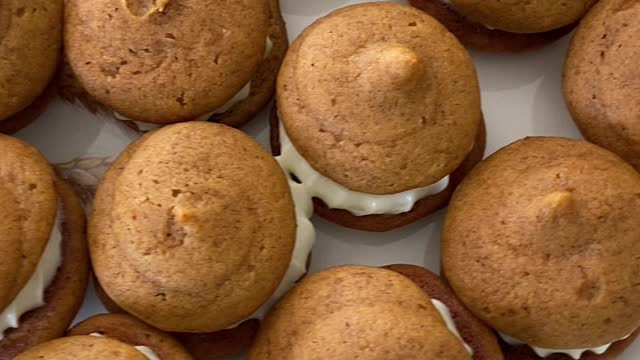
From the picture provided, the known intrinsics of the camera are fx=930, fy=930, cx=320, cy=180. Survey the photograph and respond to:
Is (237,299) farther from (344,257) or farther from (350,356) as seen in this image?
(344,257)

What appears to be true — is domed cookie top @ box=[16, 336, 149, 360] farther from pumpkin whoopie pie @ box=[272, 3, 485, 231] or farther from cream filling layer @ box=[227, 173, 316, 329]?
pumpkin whoopie pie @ box=[272, 3, 485, 231]

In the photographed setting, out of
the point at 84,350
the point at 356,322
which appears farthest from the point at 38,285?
the point at 356,322

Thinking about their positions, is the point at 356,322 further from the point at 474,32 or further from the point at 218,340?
the point at 474,32

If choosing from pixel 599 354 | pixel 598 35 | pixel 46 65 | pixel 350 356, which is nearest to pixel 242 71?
pixel 46 65

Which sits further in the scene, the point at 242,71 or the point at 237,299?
the point at 242,71

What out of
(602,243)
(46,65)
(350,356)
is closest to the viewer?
(350,356)

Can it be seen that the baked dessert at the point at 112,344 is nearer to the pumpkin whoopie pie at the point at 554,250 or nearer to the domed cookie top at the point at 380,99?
the domed cookie top at the point at 380,99
